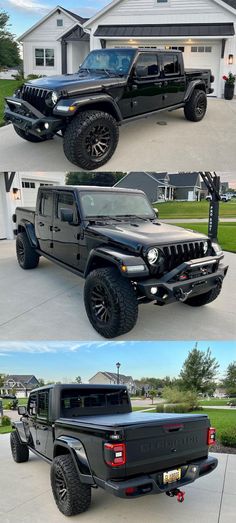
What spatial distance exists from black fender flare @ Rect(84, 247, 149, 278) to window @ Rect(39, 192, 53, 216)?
178 cm

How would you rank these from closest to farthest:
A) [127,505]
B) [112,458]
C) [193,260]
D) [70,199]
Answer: [112,458] < [127,505] < [193,260] < [70,199]

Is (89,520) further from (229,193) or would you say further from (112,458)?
(229,193)

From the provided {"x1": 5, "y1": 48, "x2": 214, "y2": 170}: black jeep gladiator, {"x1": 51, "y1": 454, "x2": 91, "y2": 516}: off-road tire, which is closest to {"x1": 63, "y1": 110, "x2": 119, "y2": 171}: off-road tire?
{"x1": 5, "y1": 48, "x2": 214, "y2": 170}: black jeep gladiator

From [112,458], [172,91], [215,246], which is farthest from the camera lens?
[172,91]

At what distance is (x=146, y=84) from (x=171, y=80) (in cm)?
89

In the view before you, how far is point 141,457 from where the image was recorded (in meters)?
3.19

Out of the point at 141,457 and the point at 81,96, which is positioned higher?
the point at 81,96

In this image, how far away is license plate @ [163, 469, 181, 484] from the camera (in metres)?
3.33

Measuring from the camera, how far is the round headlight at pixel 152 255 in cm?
432

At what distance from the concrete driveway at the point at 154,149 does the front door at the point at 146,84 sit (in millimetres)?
653

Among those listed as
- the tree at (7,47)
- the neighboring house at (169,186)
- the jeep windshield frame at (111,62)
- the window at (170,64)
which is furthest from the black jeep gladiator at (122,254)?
the tree at (7,47)

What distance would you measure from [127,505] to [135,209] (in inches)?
149

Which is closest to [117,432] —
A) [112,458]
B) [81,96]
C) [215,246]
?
[112,458]

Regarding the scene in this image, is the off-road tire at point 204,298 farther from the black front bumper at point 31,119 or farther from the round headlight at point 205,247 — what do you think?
the black front bumper at point 31,119
